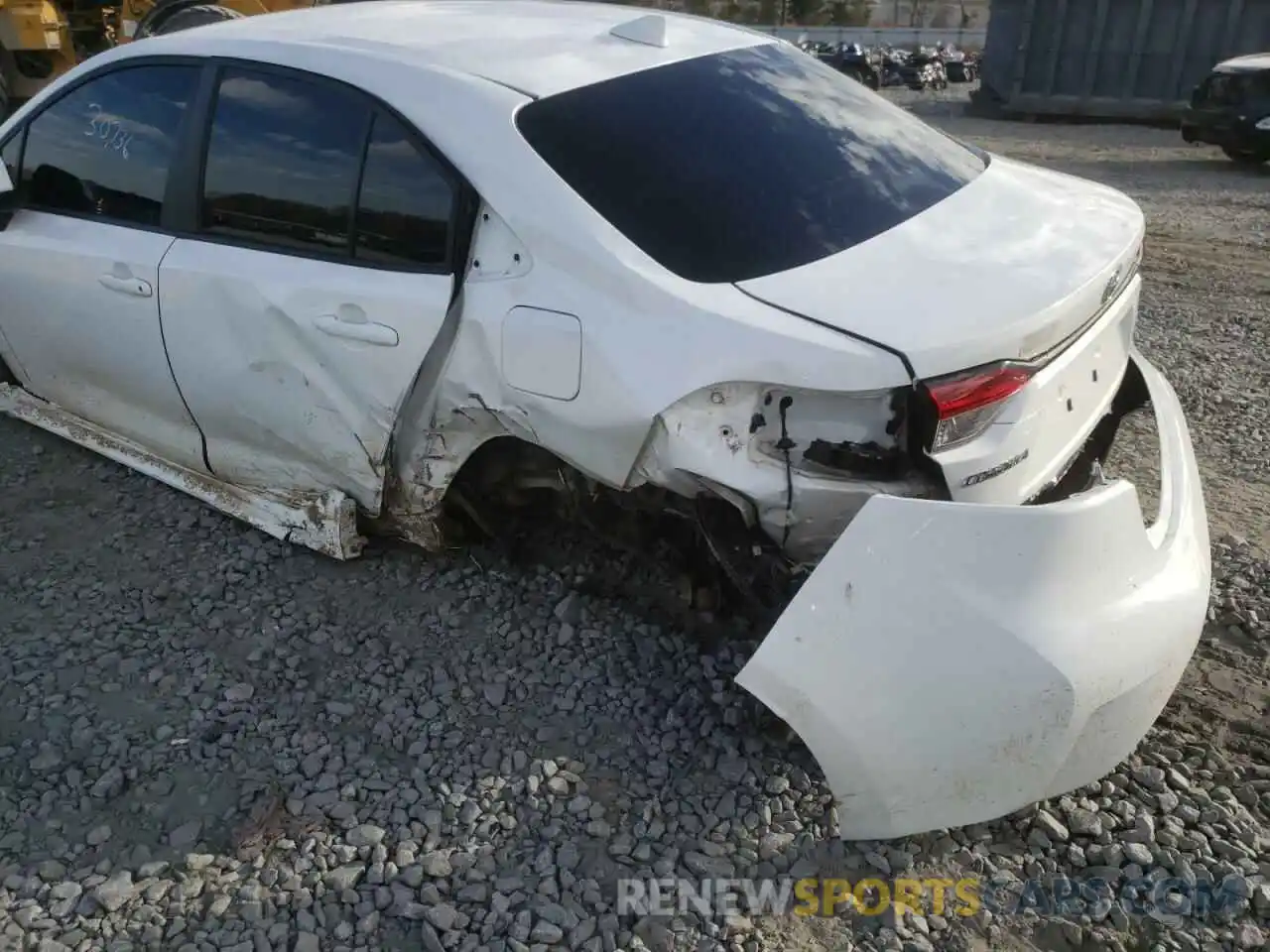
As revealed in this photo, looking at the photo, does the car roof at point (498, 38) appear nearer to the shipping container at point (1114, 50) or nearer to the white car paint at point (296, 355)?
the white car paint at point (296, 355)

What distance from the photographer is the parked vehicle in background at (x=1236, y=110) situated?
1137 cm

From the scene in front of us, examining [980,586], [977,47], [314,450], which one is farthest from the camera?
[977,47]

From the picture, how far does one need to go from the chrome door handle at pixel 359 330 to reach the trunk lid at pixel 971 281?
95cm

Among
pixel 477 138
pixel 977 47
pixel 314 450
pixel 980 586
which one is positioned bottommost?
pixel 977 47

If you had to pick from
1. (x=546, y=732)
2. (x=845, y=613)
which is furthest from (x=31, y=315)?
(x=845, y=613)

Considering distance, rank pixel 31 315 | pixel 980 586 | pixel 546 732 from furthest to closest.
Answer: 1. pixel 31 315
2. pixel 546 732
3. pixel 980 586

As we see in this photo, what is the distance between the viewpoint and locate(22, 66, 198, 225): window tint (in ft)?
10.5

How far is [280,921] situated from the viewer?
6.98ft

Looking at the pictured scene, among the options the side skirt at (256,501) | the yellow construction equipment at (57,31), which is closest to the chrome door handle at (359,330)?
the side skirt at (256,501)

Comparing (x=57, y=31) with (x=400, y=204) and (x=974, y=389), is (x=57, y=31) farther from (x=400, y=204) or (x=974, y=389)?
(x=974, y=389)

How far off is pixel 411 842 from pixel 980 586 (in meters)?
1.33

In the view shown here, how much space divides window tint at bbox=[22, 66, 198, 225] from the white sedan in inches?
0.5

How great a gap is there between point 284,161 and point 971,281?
1880 millimetres

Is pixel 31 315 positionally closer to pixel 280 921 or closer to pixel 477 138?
pixel 477 138
